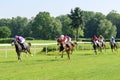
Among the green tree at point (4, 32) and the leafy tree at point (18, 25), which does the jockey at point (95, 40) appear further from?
the leafy tree at point (18, 25)

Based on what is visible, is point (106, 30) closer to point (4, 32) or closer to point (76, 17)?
point (76, 17)

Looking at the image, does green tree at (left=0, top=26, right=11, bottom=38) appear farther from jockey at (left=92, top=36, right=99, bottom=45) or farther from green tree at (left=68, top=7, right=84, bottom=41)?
jockey at (left=92, top=36, right=99, bottom=45)

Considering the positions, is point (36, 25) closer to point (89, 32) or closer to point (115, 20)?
point (89, 32)

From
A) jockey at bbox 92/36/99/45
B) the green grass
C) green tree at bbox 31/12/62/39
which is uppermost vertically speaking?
green tree at bbox 31/12/62/39

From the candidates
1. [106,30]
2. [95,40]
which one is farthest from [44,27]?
[95,40]

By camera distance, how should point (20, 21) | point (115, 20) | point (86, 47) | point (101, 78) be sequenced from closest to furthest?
1. point (101, 78)
2. point (86, 47)
3. point (115, 20)
4. point (20, 21)

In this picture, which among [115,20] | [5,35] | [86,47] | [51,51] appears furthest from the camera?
[115,20]

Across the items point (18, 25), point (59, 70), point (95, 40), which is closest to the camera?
point (59, 70)

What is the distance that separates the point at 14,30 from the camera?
14538 centimetres

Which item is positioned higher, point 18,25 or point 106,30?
point 18,25

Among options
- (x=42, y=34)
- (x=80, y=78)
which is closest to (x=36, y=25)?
(x=42, y=34)

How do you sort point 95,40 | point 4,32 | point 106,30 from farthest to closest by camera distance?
point 4,32
point 106,30
point 95,40

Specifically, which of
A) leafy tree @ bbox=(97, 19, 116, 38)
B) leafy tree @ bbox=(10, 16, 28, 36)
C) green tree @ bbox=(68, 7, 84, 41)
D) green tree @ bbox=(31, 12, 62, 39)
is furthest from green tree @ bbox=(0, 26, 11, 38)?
green tree @ bbox=(68, 7, 84, 41)

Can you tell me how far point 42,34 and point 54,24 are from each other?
7.02 meters
